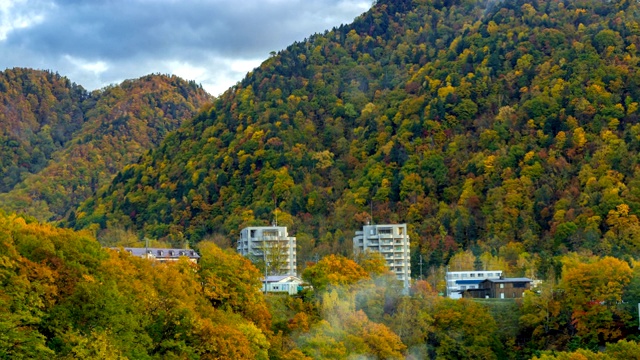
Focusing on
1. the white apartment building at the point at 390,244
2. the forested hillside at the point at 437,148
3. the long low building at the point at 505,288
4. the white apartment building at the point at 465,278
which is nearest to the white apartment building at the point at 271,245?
the forested hillside at the point at 437,148

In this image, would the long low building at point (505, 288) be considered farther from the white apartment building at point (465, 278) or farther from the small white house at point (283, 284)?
the small white house at point (283, 284)

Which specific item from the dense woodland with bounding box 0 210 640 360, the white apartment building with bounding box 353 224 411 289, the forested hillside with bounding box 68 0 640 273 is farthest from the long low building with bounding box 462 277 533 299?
the white apartment building with bounding box 353 224 411 289

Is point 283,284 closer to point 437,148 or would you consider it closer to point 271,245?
point 271,245

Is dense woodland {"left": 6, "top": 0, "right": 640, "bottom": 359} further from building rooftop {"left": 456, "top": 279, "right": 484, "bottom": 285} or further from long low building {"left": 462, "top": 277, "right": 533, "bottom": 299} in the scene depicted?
building rooftop {"left": 456, "top": 279, "right": 484, "bottom": 285}

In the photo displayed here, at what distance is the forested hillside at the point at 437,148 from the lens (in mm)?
120688

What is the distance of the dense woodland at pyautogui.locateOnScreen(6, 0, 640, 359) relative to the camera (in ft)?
209

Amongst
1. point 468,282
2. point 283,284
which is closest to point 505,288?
point 468,282

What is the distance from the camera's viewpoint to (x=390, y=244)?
124 m

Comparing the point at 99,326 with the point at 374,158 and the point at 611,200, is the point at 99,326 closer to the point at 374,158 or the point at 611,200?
the point at 611,200

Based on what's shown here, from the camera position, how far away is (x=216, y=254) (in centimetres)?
7994

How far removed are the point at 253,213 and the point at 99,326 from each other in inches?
3467

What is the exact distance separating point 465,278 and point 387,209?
28.8 meters

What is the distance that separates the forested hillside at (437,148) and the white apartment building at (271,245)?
2.38 meters

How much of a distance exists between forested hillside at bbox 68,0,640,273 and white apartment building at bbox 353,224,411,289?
172cm
